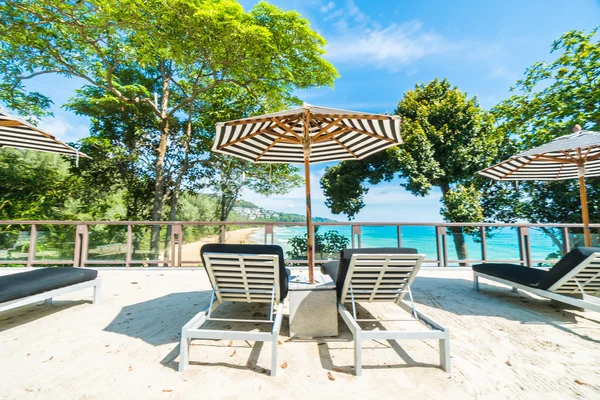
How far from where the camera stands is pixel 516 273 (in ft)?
12.4

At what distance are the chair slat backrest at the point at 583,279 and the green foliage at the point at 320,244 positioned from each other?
392 cm

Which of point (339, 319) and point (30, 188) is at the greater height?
point (30, 188)

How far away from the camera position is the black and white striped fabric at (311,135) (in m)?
2.96

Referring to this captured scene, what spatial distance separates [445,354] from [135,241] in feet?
22.9

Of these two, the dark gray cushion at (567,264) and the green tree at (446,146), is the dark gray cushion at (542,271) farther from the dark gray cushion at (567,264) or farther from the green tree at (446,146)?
the green tree at (446,146)

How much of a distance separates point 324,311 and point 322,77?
32.3 ft

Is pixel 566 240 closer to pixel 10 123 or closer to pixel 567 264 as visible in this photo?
pixel 567 264

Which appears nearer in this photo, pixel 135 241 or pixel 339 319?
pixel 339 319

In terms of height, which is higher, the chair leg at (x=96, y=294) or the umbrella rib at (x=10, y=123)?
the umbrella rib at (x=10, y=123)

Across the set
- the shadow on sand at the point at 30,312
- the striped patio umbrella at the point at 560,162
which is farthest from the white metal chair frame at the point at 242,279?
the striped patio umbrella at the point at 560,162

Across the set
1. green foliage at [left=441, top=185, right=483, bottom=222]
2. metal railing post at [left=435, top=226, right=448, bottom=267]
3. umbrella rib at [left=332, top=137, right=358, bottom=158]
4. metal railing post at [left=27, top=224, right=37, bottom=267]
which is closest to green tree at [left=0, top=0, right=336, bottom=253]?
metal railing post at [left=27, top=224, right=37, bottom=267]

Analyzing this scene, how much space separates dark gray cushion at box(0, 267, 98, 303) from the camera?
2.78 metres

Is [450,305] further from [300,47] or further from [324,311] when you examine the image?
[300,47]

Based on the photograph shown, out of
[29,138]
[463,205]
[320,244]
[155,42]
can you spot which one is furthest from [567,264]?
[155,42]
